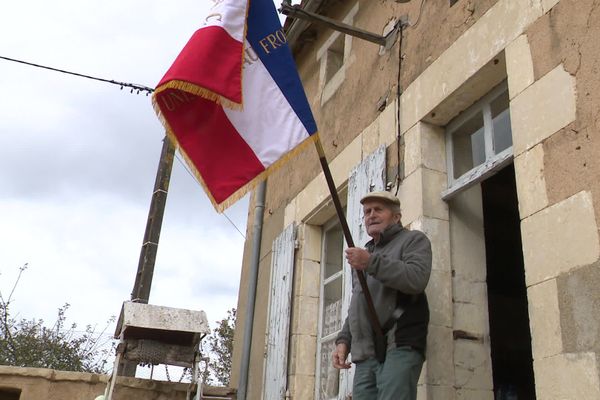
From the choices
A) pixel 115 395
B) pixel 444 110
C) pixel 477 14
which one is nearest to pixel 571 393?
pixel 444 110

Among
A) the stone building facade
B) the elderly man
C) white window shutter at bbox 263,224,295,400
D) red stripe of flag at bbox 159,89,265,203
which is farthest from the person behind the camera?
white window shutter at bbox 263,224,295,400

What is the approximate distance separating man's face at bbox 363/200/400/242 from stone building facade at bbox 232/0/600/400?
509 mm

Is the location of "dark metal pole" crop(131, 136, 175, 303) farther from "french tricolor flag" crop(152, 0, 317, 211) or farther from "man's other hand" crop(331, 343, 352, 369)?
"man's other hand" crop(331, 343, 352, 369)

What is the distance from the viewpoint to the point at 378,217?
3180 mm

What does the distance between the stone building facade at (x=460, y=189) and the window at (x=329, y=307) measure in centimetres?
1

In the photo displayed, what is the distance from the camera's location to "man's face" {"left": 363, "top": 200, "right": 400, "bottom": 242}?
3.17 meters

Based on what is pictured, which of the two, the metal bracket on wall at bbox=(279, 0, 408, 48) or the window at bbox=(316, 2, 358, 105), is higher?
the window at bbox=(316, 2, 358, 105)

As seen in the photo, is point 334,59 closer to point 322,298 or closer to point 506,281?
point 322,298

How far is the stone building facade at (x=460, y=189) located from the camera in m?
2.66

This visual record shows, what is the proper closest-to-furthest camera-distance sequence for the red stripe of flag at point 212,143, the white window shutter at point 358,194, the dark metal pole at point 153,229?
the red stripe of flag at point 212,143
the white window shutter at point 358,194
the dark metal pole at point 153,229

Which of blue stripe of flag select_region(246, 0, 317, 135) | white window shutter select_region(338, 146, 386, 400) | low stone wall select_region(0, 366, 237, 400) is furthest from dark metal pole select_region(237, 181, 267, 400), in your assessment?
blue stripe of flag select_region(246, 0, 317, 135)

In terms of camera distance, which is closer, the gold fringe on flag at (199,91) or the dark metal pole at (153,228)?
the gold fringe on flag at (199,91)

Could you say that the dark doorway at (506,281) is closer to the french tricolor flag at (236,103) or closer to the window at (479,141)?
the window at (479,141)

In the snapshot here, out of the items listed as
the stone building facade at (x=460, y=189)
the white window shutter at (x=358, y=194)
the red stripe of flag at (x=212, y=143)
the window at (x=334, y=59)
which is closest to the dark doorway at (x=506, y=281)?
the stone building facade at (x=460, y=189)
